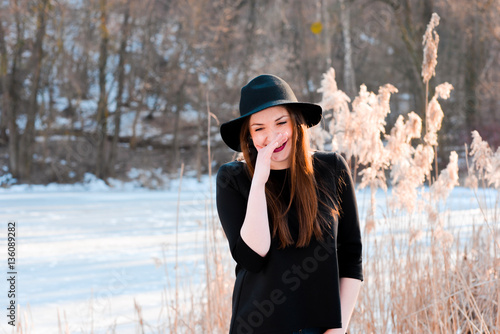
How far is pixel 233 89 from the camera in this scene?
653 inches

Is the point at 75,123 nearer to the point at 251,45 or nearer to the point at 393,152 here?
the point at 251,45

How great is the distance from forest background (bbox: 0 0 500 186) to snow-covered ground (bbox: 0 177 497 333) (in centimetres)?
441

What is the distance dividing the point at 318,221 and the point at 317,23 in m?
16.4

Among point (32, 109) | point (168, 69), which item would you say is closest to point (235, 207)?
point (32, 109)

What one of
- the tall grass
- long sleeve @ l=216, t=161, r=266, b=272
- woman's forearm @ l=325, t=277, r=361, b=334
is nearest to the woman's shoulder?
long sleeve @ l=216, t=161, r=266, b=272

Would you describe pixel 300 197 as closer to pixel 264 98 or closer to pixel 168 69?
pixel 264 98

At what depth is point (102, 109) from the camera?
16.0m

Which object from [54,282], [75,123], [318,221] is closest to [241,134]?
[318,221]

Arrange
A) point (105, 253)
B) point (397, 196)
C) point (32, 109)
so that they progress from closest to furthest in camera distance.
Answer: point (397, 196)
point (105, 253)
point (32, 109)

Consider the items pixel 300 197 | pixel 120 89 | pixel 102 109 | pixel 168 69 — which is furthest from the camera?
pixel 168 69

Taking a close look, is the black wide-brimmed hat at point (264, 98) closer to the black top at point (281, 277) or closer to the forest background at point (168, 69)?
the black top at point (281, 277)

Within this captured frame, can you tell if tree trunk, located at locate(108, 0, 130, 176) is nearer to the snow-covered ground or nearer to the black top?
the snow-covered ground

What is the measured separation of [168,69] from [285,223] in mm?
15913

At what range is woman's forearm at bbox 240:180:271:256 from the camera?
1.44 m
